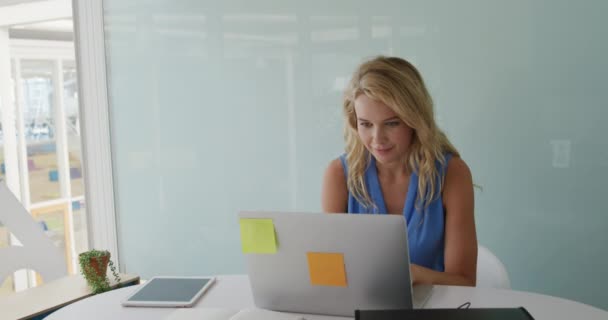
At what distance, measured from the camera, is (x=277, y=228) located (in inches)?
50.2

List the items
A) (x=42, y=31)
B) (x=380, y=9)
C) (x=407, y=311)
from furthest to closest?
(x=42, y=31) → (x=380, y=9) → (x=407, y=311)

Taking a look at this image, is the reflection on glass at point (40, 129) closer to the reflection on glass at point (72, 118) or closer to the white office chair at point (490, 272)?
the reflection on glass at point (72, 118)

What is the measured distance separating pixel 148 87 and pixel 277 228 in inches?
90.4

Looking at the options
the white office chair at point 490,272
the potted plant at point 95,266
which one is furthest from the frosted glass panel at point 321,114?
the potted plant at point 95,266

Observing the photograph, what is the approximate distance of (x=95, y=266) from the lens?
2203mm

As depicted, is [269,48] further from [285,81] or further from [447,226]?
[447,226]

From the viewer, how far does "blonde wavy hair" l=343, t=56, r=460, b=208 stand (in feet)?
5.92

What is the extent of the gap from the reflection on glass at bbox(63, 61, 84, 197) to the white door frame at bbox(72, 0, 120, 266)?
1.23 meters

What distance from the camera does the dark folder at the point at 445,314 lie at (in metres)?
1.05

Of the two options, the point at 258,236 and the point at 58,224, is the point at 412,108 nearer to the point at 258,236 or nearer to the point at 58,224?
the point at 258,236

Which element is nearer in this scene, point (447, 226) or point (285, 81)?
point (447, 226)

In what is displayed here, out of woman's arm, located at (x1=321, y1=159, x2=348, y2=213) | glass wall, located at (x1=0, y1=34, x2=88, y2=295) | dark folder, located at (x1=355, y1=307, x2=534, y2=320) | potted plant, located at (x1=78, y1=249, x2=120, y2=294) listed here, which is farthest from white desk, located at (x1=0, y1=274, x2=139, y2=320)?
glass wall, located at (x1=0, y1=34, x2=88, y2=295)

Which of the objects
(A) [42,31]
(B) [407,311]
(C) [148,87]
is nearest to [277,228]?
(B) [407,311]

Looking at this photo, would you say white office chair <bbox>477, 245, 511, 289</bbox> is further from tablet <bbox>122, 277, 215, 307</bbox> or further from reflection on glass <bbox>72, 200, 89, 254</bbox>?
reflection on glass <bbox>72, 200, 89, 254</bbox>
